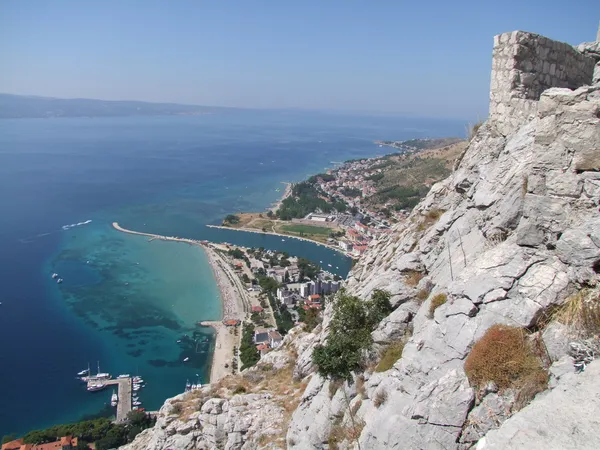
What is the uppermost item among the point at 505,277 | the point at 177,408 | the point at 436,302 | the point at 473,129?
the point at 473,129

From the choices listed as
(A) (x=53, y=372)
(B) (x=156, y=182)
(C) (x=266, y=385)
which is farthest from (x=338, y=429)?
(B) (x=156, y=182)

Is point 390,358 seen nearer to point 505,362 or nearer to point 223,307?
point 505,362

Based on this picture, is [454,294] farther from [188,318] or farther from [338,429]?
[188,318]

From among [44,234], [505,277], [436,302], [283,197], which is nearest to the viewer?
[505,277]

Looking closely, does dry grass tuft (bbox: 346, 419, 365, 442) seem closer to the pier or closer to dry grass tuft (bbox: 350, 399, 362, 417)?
dry grass tuft (bbox: 350, 399, 362, 417)

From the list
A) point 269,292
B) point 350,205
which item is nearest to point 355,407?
point 269,292

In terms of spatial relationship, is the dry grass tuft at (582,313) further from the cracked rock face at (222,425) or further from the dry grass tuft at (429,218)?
the cracked rock face at (222,425)

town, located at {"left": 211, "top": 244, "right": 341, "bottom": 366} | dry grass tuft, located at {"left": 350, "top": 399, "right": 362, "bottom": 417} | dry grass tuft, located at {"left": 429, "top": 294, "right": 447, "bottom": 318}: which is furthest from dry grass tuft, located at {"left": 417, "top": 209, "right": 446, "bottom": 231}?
town, located at {"left": 211, "top": 244, "right": 341, "bottom": 366}
